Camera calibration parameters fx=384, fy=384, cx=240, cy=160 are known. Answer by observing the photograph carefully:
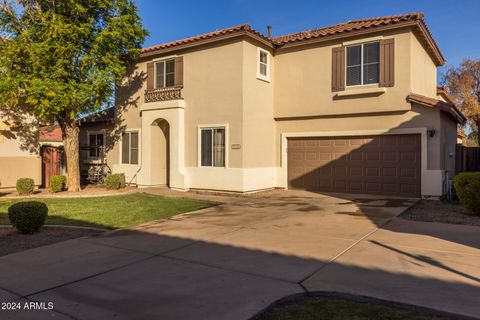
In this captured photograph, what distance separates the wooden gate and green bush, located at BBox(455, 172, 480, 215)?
673 inches

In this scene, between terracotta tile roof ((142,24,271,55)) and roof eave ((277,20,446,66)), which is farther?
terracotta tile roof ((142,24,271,55))

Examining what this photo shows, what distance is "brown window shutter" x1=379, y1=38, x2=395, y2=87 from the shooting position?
1394 centimetres

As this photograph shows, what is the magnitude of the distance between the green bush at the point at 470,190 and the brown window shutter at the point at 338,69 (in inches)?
234

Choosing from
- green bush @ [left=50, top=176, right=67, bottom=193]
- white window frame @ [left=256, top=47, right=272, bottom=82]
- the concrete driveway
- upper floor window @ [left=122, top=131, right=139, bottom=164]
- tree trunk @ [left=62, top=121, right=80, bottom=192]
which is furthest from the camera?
upper floor window @ [left=122, top=131, right=139, bottom=164]

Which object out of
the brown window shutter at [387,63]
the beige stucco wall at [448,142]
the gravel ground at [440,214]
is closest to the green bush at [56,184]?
the gravel ground at [440,214]

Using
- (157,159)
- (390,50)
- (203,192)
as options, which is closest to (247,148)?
(203,192)

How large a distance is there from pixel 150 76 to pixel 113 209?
8272 mm

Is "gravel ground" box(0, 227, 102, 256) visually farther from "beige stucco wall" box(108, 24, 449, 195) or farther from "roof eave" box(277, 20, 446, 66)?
"roof eave" box(277, 20, 446, 66)

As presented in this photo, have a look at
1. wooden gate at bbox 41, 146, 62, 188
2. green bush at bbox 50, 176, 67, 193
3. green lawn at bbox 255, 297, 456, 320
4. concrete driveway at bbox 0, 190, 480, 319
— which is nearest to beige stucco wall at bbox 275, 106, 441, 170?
concrete driveway at bbox 0, 190, 480, 319

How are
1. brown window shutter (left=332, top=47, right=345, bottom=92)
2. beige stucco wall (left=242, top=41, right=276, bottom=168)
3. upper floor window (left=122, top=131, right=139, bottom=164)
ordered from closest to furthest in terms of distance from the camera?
1. brown window shutter (left=332, top=47, right=345, bottom=92)
2. beige stucco wall (left=242, top=41, right=276, bottom=168)
3. upper floor window (left=122, top=131, right=139, bottom=164)

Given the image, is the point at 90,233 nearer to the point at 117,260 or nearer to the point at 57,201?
the point at 117,260

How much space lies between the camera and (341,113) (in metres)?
15.0

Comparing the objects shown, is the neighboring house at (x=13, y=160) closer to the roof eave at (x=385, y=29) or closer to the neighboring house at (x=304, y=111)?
the neighboring house at (x=304, y=111)

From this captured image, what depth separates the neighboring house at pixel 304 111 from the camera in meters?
13.9
